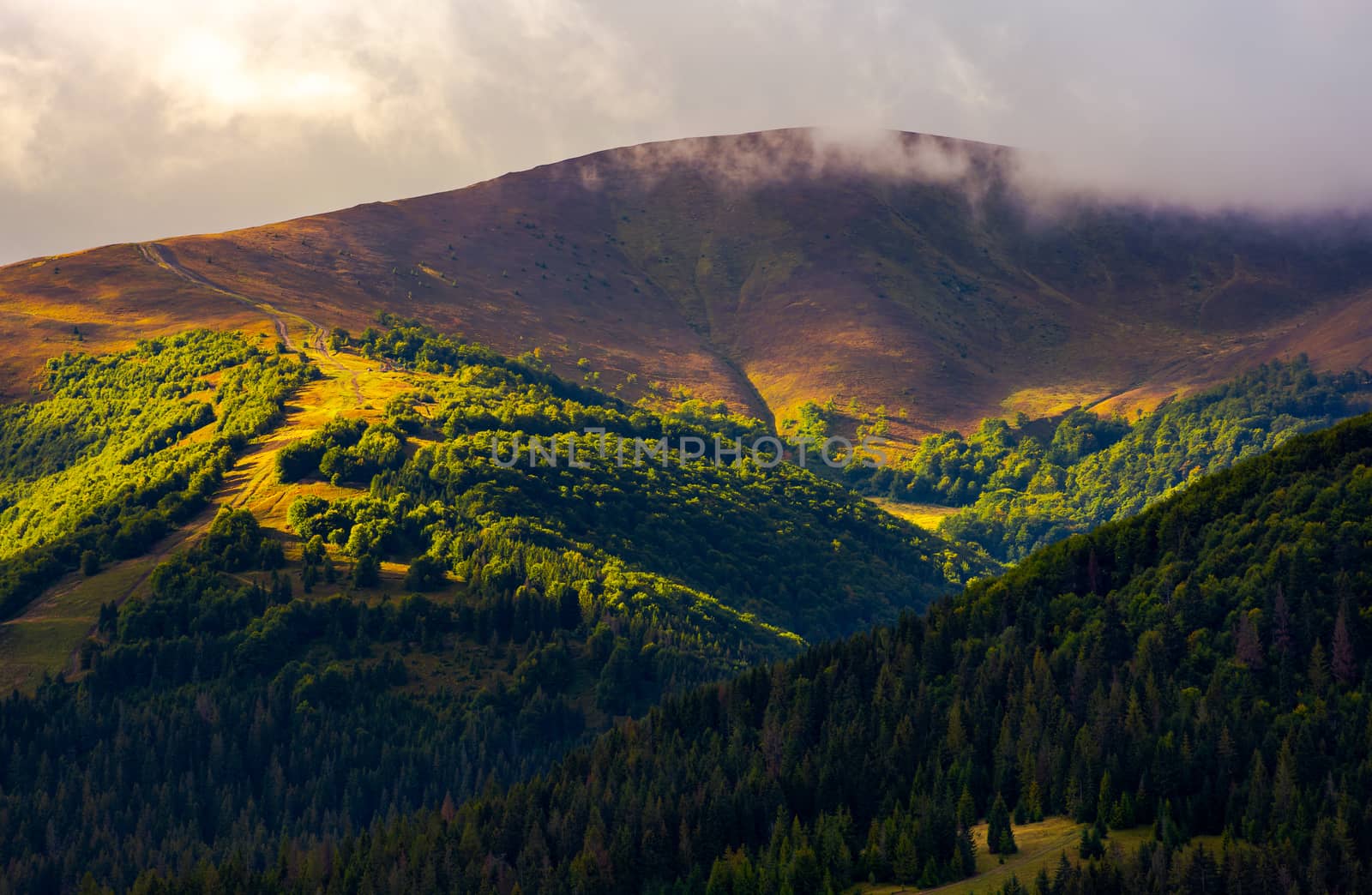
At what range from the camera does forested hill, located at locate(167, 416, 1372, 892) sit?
152 metres

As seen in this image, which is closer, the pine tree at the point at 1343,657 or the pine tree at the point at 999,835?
the pine tree at the point at 999,835

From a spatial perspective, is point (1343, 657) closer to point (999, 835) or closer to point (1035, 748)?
point (1035, 748)

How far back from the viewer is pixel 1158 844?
142 m

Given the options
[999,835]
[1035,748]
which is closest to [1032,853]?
[999,835]

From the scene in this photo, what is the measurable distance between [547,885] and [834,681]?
42.7m

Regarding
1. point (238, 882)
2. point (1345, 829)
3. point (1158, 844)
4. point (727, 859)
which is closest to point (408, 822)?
point (238, 882)

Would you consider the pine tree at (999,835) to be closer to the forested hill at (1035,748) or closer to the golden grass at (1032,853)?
the golden grass at (1032,853)

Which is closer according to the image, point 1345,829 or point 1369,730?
point 1345,829

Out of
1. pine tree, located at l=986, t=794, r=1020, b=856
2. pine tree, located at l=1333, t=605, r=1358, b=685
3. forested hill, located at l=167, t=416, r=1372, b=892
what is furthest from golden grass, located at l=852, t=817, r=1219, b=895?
pine tree, located at l=1333, t=605, r=1358, b=685

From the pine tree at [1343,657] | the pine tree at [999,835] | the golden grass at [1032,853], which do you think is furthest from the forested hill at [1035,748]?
the pine tree at [999,835]

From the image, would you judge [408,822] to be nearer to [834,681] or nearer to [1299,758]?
[834,681]

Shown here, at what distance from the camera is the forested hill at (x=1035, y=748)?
15175 centimetres

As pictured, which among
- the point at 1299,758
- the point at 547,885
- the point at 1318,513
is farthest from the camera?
the point at 1318,513

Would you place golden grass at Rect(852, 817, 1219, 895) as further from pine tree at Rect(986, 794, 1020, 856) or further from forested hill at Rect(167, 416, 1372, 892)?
forested hill at Rect(167, 416, 1372, 892)
